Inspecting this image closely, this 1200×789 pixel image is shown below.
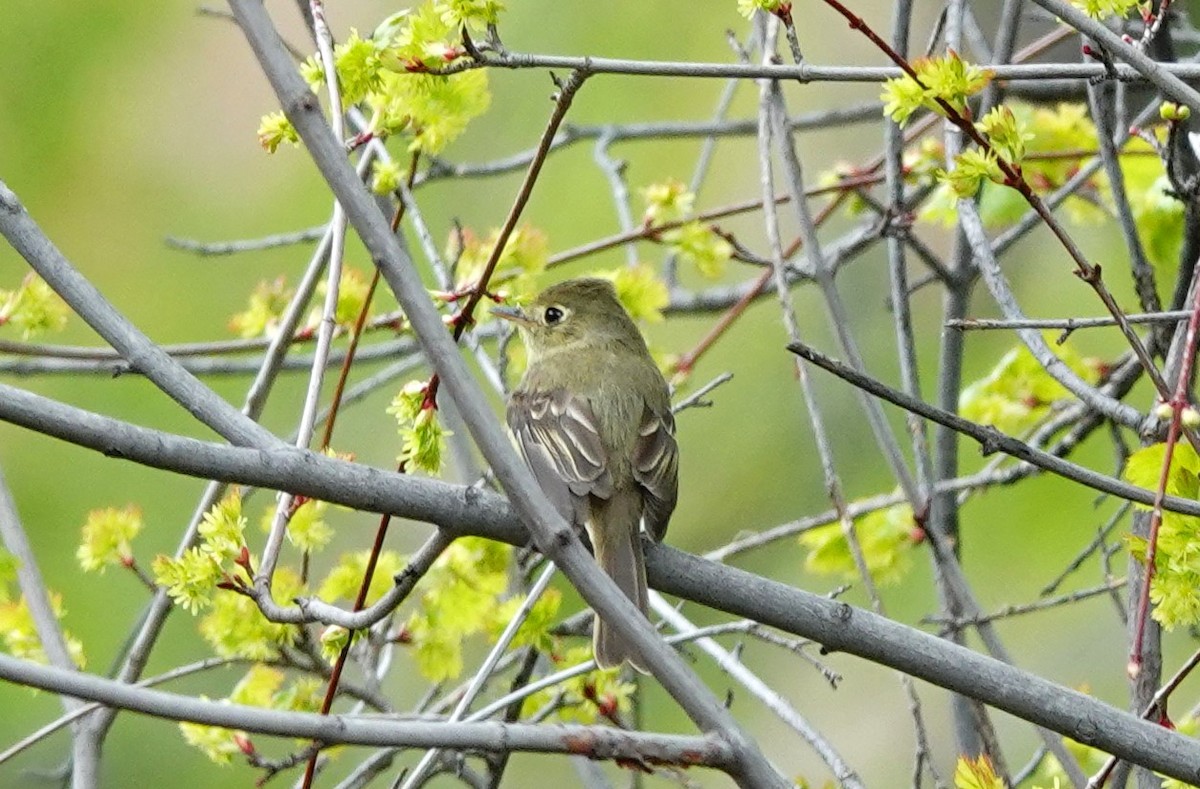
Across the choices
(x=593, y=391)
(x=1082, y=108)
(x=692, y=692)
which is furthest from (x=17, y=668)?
(x=1082, y=108)

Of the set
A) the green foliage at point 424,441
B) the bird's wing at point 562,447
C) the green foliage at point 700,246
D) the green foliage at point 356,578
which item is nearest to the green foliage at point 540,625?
the bird's wing at point 562,447

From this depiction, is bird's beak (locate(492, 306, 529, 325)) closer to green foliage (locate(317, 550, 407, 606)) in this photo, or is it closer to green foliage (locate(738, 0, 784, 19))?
green foliage (locate(317, 550, 407, 606))

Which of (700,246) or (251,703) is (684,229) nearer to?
(700,246)

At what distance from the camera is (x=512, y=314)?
4.72m

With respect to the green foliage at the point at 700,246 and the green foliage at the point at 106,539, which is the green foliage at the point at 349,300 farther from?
the green foliage at the point at 700,246

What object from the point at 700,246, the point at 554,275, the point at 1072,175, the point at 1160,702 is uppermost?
the point at 554,275

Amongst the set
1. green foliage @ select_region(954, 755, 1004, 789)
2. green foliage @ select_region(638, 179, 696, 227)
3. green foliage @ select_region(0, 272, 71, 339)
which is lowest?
green foliage @ select_region(954, 755, 1004, 789)

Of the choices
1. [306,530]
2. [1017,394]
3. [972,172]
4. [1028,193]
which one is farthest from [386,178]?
[1017,394]

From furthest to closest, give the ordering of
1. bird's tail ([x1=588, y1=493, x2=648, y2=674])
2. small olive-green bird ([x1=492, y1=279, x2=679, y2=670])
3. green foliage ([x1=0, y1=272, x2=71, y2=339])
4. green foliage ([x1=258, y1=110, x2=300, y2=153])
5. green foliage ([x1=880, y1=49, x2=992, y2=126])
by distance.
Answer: small olive-green bird ([x1=492, y1=279, x2=679, y2=670]), green foliage ([x1=0, y1=272, x2=71, y2=339]), bird's tail ([x1=588, y1=493, x2=648, y2=674]), green foliage ([x1=258, y1=110, x2=300, y2=153]), green foliage ([x1=880, y1=49, x2=992, y2=126])

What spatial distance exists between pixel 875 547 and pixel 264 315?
1885 mm

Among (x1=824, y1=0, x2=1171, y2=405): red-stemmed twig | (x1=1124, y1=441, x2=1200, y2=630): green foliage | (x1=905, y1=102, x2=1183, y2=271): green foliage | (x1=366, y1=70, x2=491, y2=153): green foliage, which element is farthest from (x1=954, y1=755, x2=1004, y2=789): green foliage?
(x1=905, y1=102, x2=1183, y2=271): green foliage

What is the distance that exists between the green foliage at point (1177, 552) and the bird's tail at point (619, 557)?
105cm

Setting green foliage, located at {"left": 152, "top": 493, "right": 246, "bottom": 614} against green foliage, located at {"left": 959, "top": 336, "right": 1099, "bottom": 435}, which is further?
green foliage, located at {"left": 959, "top": 336, "right": 1099, "bottom": 435}

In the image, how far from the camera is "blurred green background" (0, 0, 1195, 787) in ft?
27.1
